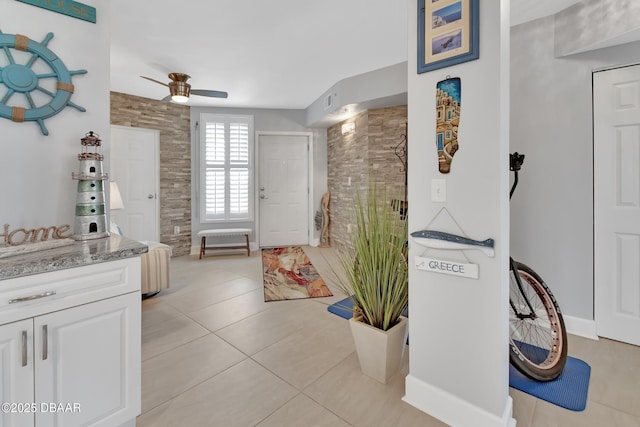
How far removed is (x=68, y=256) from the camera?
49.2 inches

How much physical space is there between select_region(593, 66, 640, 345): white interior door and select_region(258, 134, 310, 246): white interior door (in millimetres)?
4309

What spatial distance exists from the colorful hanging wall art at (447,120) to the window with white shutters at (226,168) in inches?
173

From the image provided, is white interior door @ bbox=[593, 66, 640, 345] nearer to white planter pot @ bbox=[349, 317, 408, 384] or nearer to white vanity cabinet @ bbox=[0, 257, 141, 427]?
white planter pot @ bbox=[349, 317, 408, 384]

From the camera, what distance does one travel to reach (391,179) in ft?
13.8

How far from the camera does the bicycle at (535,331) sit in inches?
70.5

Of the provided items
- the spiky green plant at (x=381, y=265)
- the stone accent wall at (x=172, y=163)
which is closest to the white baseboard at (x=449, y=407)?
the spiky green plant at (x=381, y=265)

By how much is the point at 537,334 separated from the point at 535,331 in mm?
25

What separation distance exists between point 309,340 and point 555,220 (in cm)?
221

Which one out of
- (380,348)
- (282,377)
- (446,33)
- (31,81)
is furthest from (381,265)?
(31,81)

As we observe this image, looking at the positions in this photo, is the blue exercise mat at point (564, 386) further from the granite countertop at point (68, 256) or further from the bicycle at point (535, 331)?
the granite countertop at point (68, 256)

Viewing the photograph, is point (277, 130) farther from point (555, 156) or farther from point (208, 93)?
point (555, 156)

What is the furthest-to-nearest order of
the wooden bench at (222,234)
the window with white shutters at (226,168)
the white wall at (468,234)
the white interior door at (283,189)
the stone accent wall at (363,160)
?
the white interior door at (283,189) → the window with white shutters at (226,168) → the wooden bench at (222,234) → the stone accent wall at (363,160) → the white wall at (468,234)

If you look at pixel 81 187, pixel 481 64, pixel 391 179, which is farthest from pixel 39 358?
pixel 391 179

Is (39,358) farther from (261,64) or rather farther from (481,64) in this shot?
(261,64)
